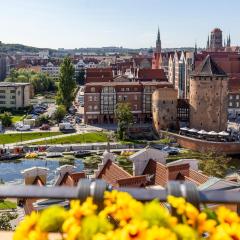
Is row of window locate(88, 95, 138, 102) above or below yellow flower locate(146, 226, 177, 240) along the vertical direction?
above

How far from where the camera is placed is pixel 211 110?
3428 centimetres

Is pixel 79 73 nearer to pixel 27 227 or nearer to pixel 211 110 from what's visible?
pixel 211 110

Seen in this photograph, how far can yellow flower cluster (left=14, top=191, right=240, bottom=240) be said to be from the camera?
1516 millimetres

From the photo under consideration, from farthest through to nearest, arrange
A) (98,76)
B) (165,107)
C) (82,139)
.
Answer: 1. (98,76)
2. (165,107)
3. (82,139)

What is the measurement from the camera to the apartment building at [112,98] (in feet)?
128

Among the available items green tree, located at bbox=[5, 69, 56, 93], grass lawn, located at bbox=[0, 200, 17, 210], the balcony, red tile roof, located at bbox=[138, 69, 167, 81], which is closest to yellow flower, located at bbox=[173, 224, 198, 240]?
the balcony

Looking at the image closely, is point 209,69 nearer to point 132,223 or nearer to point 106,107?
point 106,107

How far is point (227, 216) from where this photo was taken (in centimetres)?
168

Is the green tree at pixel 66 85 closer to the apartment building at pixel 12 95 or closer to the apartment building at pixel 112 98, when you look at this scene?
the apartment building at pixel 12 95

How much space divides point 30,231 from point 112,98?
37838mm

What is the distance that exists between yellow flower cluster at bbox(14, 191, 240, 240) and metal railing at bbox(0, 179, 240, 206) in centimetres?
16

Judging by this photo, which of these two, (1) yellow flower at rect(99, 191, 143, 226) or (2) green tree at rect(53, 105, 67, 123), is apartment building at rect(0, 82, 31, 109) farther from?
(1) yellow flower at rect(99, 191, 143, 226)

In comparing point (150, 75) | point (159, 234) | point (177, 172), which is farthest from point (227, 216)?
point (150, 75)

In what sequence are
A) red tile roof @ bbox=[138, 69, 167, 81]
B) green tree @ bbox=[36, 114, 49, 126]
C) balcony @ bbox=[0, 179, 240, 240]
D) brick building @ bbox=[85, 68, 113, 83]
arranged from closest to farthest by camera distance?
1. balcony @ bbox=[0, 179, 240, 240]
2. green tree @ bbox=[36, 114, 49, 126]
3. brick building @ bbox=[85, 68, 113, 83]
4. red tile roof @ bbox=[138, 69, 167, 81]
